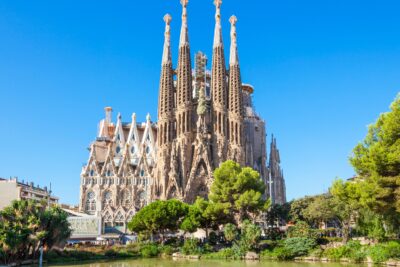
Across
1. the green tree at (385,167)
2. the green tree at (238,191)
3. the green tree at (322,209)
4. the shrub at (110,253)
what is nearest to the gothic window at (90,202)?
→ the shrub at (110,253)

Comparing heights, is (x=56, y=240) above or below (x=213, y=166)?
below

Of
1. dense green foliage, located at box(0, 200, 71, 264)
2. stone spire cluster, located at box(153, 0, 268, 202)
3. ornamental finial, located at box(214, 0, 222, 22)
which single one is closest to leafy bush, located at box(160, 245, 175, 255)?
dense green foliage, located at box(0, 200, 71, 264)

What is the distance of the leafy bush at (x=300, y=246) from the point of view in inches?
1369

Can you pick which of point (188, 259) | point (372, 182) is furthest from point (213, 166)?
point (372, 182)

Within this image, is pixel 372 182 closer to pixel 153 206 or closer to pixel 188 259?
pixel 188 259

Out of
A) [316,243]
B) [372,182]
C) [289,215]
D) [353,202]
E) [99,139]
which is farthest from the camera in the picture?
[99,139]

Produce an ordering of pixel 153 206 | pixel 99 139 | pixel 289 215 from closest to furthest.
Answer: pixel 153 206 → pixel 289 215 → pixel 99 139

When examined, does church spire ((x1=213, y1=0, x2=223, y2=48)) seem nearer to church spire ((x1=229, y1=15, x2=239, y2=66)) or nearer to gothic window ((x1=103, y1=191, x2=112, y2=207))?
church spire ((x1=229, y1=15, x2=239, y2=66))

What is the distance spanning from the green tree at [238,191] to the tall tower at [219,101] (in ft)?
57.6

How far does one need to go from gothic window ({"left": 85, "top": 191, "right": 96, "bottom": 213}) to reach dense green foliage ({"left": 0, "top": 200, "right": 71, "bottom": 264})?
33.3 m

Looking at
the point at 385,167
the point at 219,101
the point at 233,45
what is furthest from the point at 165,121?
the point at 385,167

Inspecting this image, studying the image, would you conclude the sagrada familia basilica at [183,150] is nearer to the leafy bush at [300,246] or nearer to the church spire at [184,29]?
the church spire at [184,29]

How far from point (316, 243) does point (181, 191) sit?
27.1 meters

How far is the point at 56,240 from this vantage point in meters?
33.2
